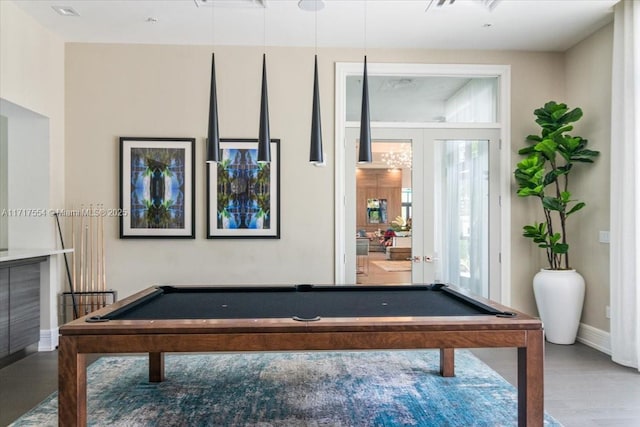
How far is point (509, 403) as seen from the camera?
306 cm

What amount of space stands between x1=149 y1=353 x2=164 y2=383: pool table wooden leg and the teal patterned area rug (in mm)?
53

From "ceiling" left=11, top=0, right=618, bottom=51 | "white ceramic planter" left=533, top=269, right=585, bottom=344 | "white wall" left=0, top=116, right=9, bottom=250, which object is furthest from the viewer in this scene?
"white wall" left=0, top=116, right=9, bottom=250

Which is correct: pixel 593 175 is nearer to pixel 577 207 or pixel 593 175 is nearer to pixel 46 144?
pixel 577 207

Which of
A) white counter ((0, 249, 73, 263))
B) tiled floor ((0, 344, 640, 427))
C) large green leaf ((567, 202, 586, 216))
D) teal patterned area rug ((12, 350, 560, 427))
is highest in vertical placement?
large green leaf ((567, 202, 586, 216))

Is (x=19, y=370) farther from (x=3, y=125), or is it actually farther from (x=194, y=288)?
(x=3, y=125)

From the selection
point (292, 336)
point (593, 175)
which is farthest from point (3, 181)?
point (593, 175)

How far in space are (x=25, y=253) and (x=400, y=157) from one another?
3823 mm

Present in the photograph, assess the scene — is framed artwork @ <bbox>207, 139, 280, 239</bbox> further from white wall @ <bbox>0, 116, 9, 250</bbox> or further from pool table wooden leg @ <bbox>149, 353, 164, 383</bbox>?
white wall @ <bbox>0, 116, 9, 250</bbox>

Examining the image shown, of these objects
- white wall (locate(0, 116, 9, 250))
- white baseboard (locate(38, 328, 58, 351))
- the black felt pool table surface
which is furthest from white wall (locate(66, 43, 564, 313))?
the black felt pool table surface

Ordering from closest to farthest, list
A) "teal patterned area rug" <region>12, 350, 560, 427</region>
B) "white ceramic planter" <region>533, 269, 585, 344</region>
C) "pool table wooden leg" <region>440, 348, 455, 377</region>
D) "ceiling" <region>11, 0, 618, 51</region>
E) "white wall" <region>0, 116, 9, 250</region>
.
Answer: "teal patterned area rug" <region>12, 350, 560, 427</region> < "pool table wooden leg" <region>440, 348, 455, 377</region> < "ceiling" <region>11, 0, 618, 51</region> < "white ceramic planter" <region>533, 269, 585, 344</region> < "white wall" <region>0, 116, 9, 250</region>

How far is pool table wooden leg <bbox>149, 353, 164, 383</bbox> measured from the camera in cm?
342

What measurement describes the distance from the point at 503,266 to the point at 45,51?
525cm

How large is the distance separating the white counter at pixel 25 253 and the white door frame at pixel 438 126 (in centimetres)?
279

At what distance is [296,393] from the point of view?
10.6ft
